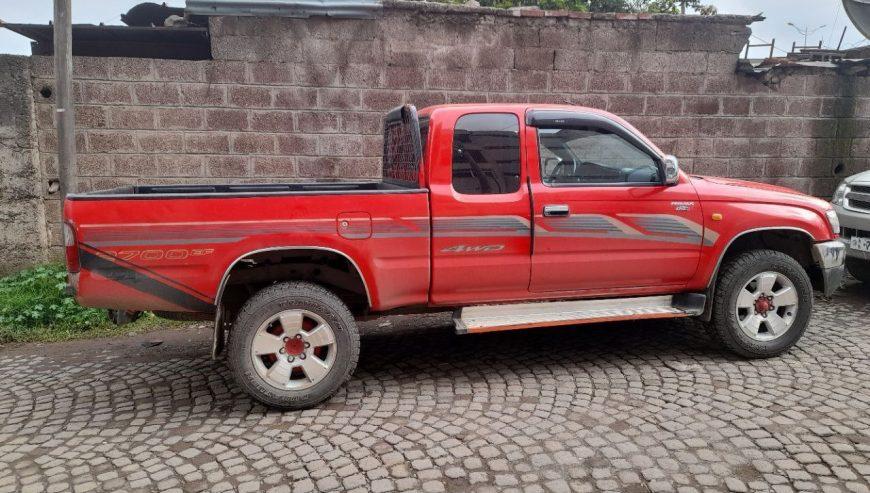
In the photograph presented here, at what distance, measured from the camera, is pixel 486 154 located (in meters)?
4.22

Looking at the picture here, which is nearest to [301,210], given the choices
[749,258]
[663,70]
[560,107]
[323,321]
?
[323,321]

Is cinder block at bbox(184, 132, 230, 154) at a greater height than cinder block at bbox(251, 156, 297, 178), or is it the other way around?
cinder block at bbox(184, 132, 230, 154)

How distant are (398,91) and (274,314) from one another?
397 centimetres

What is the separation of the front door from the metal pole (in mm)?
4668

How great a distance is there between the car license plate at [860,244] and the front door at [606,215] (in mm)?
2764

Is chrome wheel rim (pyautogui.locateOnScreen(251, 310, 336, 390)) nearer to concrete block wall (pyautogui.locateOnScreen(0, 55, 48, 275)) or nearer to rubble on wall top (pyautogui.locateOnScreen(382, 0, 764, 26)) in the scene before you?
rubble on wall top (pyautogui.locateOnScreen(382, 0, 764, 26))

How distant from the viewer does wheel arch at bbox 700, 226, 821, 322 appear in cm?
459

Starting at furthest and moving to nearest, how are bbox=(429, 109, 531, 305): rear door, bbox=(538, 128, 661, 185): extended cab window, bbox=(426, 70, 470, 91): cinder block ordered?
bbox=(426, 70, 470, 91): cinder block
bbox=(538, 128, 661, 185): extended cab window
bbox=(429, 109, 531, 305): rear door

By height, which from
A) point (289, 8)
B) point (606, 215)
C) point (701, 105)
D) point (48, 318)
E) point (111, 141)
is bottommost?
point (48, 318)

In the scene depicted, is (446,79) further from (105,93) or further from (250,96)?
(105,93)

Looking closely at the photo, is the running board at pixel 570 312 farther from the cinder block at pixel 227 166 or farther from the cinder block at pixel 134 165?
the cinder block at pixel 134 165

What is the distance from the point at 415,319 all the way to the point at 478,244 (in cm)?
209

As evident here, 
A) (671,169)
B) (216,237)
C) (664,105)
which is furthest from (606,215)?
(664,105)

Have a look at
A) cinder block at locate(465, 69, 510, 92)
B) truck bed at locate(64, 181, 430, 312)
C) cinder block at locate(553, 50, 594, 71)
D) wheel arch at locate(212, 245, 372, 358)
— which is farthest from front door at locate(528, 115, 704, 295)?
cinder block at locate(553, 50, 594, 71)
